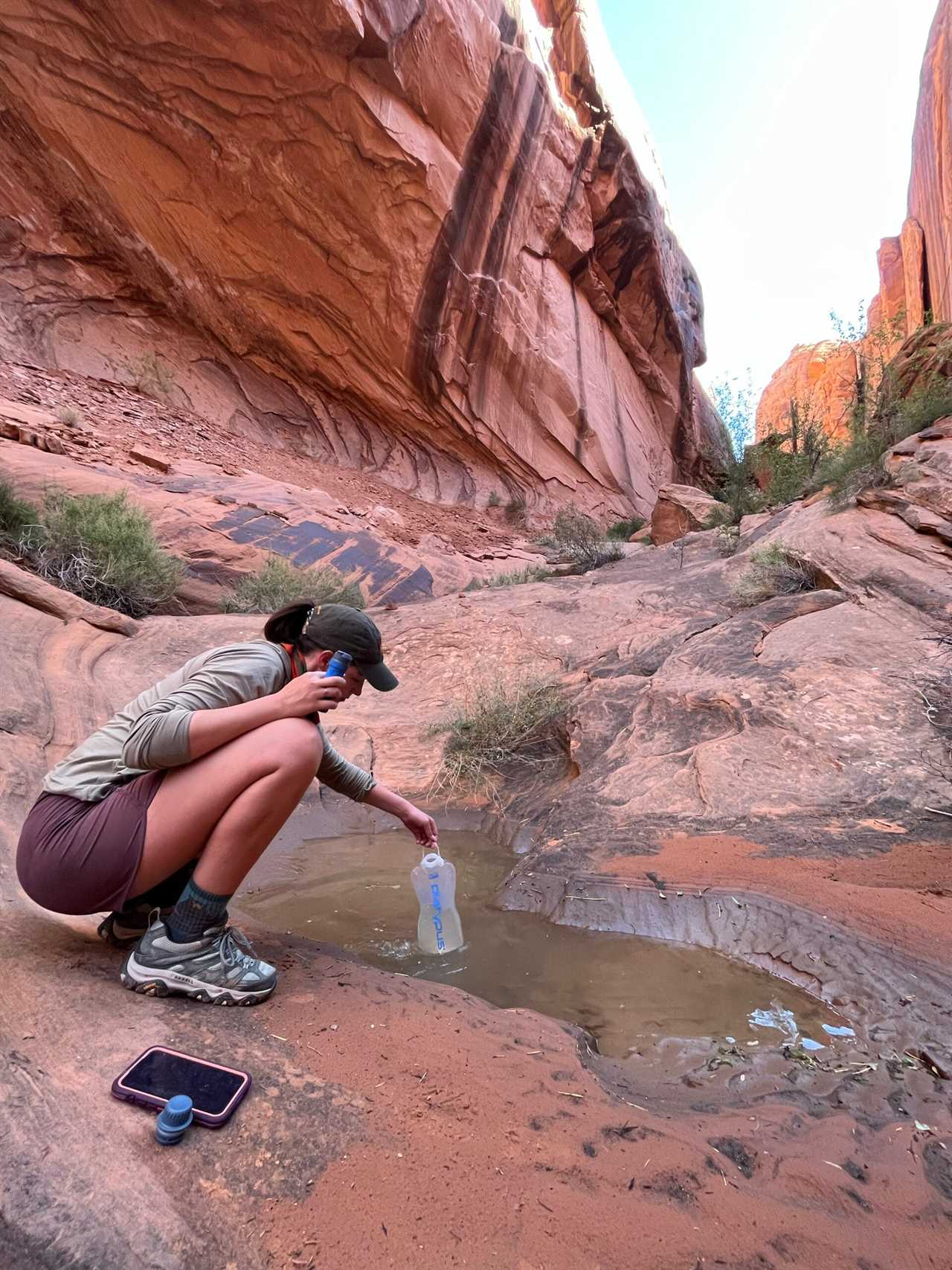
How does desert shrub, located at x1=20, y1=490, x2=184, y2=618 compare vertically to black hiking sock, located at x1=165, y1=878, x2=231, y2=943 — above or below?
above

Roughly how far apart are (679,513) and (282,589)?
867cm

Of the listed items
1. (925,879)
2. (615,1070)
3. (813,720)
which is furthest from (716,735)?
(615,1070)

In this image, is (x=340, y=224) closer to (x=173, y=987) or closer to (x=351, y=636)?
(x=351, y=636)

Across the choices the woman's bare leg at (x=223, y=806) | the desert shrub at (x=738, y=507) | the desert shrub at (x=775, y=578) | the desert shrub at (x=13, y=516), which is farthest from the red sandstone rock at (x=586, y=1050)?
the desert shrub at (x=738, y=507)

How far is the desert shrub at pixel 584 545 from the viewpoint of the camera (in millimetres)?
11422

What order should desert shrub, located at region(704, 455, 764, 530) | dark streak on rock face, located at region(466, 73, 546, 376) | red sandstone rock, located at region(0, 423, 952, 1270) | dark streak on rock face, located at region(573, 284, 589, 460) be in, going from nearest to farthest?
red sandstone rock, located at region(0, 423, 952, 1270), desert shrub, located at region(704, 455, 764, 530), dark streak on rock face, located at region(466, 73, 546, 376), dark streak on rock face, located at region(573, 284, 589, 460)

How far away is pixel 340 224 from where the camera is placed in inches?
569

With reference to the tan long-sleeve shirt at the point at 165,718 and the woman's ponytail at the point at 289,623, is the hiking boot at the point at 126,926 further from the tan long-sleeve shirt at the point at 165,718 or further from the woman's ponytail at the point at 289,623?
the woman's ponytail at the point at 289,623

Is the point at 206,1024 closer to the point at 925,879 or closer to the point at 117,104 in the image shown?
the point at 925,879

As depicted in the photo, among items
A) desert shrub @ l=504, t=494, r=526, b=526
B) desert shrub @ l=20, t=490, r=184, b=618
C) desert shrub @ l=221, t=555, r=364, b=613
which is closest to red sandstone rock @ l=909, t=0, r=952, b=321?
desert shrub @ l=504, t=494, r=526, b=526

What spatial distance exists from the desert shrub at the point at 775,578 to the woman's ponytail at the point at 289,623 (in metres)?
4.76

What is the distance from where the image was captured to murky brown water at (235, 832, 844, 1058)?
2.09 meters

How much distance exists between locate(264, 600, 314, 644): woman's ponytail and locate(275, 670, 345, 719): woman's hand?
31 cm

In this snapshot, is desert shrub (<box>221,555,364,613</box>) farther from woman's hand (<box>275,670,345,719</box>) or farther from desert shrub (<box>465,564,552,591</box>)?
woman's hand (<box>275,670,345,719</box>)
